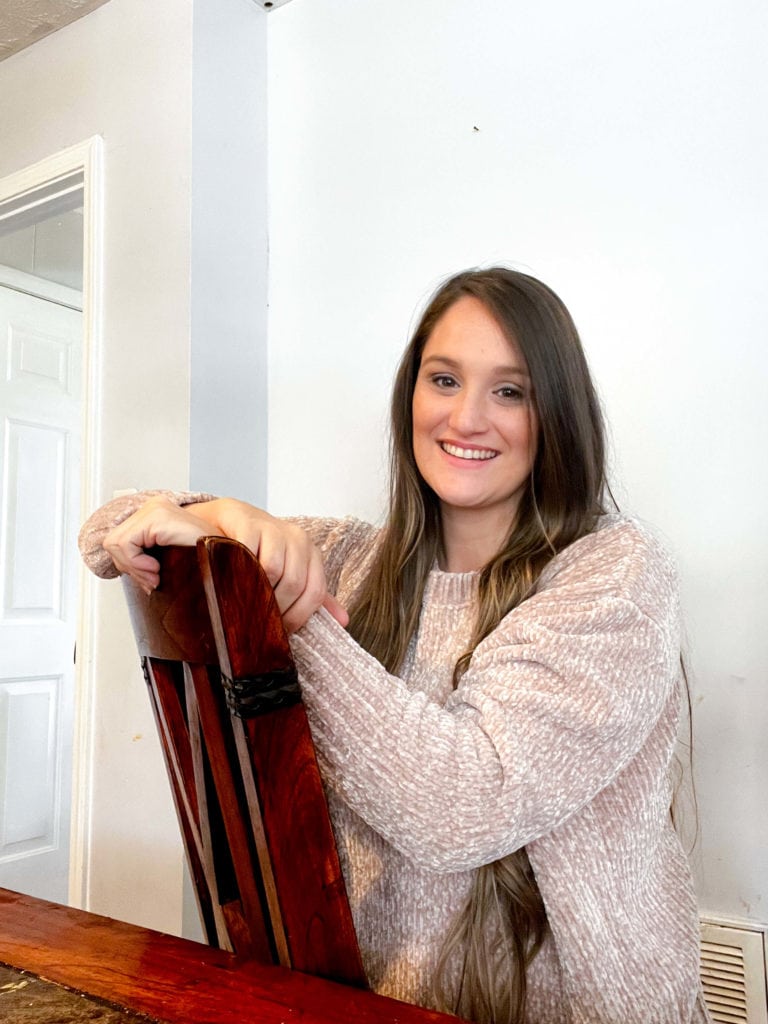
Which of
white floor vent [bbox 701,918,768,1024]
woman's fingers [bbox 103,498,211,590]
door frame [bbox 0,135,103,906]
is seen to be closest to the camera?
woman's fingers [bbox 103,498,211,590]

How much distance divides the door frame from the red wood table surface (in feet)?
4.46

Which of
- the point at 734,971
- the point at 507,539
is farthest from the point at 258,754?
the point at 734,971

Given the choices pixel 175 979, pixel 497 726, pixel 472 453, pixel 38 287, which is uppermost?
pixel 38 287

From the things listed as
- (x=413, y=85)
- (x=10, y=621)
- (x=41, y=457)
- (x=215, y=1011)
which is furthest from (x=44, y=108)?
(x=215, y=1011)

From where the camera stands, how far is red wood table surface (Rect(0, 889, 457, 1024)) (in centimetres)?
55

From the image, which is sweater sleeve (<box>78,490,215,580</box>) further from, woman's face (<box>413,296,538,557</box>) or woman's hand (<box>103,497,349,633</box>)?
woman's face (<box>413,296,538,557</box>)

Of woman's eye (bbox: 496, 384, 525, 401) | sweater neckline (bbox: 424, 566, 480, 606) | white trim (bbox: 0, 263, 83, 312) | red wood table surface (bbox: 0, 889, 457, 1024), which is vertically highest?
white trim (bbox: 0, 263, 83, 312)

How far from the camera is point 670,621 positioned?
3.00 ft

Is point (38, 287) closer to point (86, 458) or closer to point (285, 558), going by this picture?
point (86, 458)

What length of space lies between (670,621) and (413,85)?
59.4 inches

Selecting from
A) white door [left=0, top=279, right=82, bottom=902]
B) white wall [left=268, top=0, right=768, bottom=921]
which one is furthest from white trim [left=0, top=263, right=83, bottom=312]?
white wall [left=268, top=0, right=768, bottom=921]

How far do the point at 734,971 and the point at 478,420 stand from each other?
1.01 meters

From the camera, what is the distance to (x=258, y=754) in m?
0.61

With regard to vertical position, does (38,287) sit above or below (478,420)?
above
